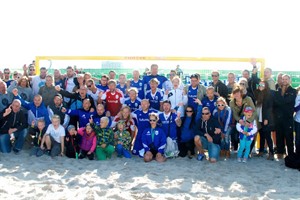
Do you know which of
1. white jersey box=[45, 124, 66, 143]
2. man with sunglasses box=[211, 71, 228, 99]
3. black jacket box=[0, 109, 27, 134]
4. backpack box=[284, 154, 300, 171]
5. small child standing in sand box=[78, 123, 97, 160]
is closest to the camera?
backpack box=[284, 154, 300, 171]

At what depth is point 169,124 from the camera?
658 cm

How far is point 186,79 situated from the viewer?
8.98 meters

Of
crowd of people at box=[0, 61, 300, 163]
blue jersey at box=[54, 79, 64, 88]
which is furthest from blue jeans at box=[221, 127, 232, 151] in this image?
blue jersey at box=[54, 79, 64, 88]

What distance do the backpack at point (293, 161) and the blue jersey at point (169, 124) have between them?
2.12 meters

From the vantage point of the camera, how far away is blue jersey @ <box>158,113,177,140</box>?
6.57m

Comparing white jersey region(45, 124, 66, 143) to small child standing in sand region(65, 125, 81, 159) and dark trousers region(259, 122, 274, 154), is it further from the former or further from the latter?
dark trousers region(259, 122, 274, 154)

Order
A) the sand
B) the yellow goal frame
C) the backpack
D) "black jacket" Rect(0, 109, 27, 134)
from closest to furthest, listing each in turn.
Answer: the sand < the backpack < "black jacket" Rect(0, 109, 27, 134) < the yellow goal frame

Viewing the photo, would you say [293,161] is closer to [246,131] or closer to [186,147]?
[246,131]

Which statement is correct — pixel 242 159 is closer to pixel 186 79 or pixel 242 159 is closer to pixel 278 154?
pixel 278 154

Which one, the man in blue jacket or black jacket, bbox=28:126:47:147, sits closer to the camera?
black jacket, bbox=28:126:47:147

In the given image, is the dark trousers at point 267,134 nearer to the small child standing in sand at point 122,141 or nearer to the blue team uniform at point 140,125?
the blue team uniform at point 140,125

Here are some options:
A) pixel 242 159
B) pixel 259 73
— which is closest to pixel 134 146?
pixel 242 159

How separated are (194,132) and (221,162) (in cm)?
82

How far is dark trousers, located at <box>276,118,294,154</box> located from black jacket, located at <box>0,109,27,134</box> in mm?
5120
